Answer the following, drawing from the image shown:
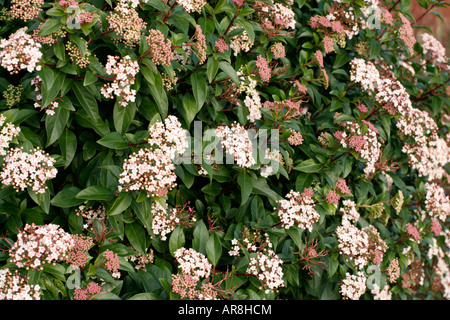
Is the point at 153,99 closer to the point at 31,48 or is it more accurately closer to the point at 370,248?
the point at 31,48

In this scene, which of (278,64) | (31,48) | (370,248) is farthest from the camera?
(278,64)

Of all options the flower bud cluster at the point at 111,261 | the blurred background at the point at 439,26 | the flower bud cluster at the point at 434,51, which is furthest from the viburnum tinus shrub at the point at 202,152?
the blurred background at the point at 439,26

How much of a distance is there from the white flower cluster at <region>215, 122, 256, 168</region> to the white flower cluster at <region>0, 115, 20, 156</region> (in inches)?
47.8

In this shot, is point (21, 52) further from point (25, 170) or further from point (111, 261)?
point (111, 261)

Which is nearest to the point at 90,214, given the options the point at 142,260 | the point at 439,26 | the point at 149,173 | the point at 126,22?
the point at 142,260

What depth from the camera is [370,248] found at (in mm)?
3484

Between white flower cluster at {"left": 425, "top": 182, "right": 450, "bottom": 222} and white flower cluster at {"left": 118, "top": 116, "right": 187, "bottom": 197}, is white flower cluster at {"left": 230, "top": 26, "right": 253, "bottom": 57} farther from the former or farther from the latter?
white flower cluster at {"left": 425, "top": 182, "right": 450, "bottom": 222}

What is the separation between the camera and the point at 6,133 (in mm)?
2420

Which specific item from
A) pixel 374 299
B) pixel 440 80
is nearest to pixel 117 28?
pixel 374 299

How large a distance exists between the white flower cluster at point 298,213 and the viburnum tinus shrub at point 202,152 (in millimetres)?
14

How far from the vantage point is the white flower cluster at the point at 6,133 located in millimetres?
2367

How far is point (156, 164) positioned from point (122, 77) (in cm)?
53
